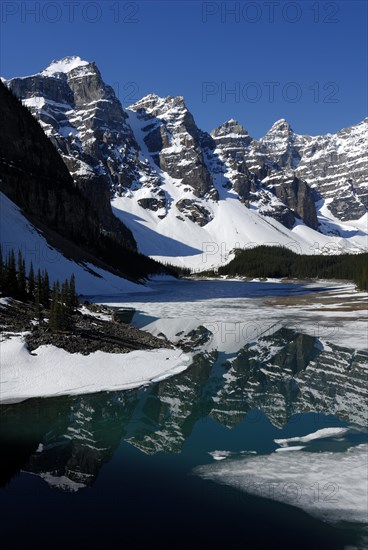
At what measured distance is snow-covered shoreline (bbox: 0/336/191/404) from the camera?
815 inches

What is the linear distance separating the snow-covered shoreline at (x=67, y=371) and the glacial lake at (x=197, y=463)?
1037 millimetres

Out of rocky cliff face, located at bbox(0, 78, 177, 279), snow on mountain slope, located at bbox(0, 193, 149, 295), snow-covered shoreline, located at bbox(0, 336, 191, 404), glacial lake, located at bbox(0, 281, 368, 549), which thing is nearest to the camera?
glacial lake, located at bbox(0, 281, 368, 549)

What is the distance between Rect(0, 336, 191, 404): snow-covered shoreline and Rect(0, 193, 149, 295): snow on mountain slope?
61.6 metres

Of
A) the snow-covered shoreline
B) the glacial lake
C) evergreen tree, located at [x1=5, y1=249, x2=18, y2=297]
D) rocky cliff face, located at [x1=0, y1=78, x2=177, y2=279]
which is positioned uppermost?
rocky cliff face, located at [x1=0, y1=78, x2=177, y2=279]

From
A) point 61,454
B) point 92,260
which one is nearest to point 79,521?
point 61,454

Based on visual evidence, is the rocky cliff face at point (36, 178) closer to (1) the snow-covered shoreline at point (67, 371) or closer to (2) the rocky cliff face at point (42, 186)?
(2) the rocky cliff face at point (42, 186)

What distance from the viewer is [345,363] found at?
26.9 meters

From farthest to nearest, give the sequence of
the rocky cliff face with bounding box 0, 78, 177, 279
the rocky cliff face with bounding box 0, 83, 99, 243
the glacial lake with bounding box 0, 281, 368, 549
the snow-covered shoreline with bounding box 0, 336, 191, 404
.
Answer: the rocky cliff face with bounding box 0, 83, 99, 243 → the rocky cliff face with bounding box 0, 78, 177, 279 → the snow-covered shoreline with bounding box 0, 336, 191, 404 → the glacial lake with bounding box 0, 281, 368, 549

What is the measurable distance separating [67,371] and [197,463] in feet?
35.8

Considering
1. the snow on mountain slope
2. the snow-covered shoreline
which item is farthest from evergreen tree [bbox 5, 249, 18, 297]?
the snow on mountain slope

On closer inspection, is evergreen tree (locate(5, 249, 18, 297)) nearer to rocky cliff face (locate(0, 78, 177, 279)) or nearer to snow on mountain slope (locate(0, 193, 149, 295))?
snow on mountain slope (locate(0, 193, 149, 295))

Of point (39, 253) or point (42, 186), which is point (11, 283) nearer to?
point (39, 253)

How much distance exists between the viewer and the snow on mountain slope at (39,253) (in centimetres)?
8750

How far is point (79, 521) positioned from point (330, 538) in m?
5.76
